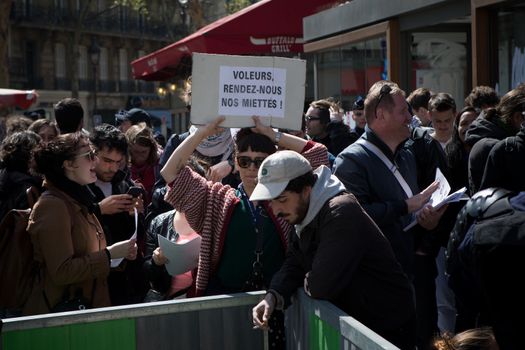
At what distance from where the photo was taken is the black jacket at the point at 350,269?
3287 millimetres

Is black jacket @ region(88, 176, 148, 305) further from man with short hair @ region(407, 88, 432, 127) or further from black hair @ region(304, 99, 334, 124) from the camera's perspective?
man with short hair @ region(407, 88, 432, 127)

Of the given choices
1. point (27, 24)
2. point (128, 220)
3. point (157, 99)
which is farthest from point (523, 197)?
point (157, 99)

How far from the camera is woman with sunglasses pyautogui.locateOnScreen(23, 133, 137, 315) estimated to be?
415 centimetres

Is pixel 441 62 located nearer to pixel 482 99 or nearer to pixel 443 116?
pixel 443 116

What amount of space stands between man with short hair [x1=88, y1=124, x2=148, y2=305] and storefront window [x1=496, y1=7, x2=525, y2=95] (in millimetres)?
3714

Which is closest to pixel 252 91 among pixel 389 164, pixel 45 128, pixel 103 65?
pixel 389 164

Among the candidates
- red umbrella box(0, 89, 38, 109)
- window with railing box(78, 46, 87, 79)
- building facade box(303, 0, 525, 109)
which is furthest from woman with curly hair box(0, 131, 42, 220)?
window with railing box(78, 46, 87, 79)

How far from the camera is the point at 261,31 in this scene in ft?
38.8

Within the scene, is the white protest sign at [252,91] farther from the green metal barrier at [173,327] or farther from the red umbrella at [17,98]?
the red umbrella at [17,98]

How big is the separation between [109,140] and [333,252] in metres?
2.54

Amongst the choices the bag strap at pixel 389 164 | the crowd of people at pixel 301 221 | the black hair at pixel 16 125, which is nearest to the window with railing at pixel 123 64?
the black hair at pixel 16 125

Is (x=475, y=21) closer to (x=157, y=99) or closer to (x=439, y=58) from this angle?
(x=439, y=58)

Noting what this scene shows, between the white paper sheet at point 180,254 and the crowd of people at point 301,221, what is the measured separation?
0.19 feet

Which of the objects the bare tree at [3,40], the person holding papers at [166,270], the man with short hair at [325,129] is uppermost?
the bare tree at [3,40]
